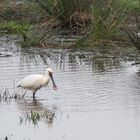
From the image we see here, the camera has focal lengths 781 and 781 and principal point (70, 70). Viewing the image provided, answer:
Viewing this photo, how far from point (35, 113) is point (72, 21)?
998 centimetres

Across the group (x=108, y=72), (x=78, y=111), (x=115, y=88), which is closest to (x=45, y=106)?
(x=78, y=111)

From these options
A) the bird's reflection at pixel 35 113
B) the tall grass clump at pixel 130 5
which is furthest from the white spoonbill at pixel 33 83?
the tall grass clump at pixel 130 5

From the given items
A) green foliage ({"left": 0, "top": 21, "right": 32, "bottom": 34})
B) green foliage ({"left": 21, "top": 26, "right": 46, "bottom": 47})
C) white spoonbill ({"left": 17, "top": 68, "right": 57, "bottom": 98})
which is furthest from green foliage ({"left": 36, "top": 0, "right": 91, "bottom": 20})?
white spoonbill ({"left": 17, "top": 68, "right": 57, "bottom": 98})

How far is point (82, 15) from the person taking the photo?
72.2 ft

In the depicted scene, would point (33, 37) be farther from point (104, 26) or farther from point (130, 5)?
point (130, 5)

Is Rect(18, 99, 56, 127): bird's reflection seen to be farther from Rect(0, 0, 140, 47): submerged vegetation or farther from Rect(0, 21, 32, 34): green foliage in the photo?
Rect(0, 21, 32, 34): green foliage

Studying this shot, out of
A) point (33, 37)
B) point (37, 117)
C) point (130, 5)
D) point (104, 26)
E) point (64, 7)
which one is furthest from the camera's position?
point (130, 5)

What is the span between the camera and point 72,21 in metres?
22.1

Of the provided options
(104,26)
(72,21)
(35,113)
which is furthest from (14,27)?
(35,113)

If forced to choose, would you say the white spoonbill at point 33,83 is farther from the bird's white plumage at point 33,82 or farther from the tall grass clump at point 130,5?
the tall grass clump at point 130,5

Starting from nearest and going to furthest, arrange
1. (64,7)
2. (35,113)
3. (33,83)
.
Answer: (35,113), (33,83), (64,7)

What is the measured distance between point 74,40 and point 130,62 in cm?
306

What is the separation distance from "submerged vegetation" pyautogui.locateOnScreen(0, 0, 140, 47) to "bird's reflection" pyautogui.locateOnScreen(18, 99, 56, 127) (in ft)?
17.6

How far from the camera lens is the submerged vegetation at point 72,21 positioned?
19859mm
